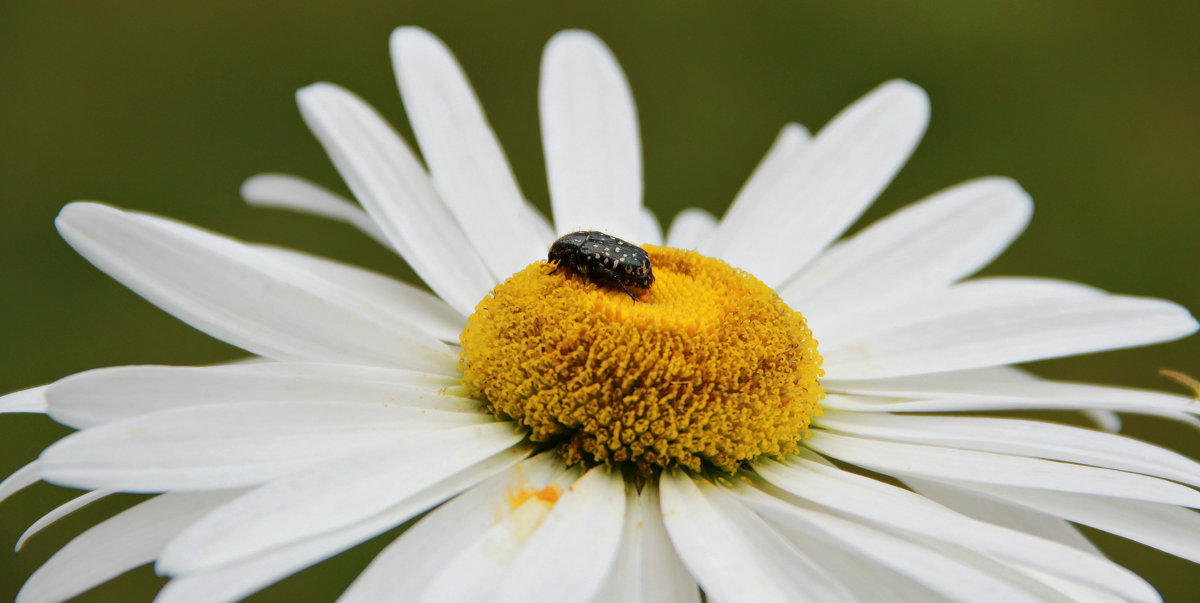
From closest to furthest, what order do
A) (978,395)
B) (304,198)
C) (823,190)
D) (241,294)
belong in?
(241,294)
(978,395)
(304,198)
(823,190)

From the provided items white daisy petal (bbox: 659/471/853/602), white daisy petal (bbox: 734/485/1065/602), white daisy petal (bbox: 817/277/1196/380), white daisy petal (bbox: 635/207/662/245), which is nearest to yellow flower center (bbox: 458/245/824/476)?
white daisy petal (bbox: 659/471/853/602)

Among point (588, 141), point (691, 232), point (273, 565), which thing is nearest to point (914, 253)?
point (691, 232)

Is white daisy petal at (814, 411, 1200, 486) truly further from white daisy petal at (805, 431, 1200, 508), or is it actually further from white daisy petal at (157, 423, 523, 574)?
white daisy petal at (157, 423, 523, 574)

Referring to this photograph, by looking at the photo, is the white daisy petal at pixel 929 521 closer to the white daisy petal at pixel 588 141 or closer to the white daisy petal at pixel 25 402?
the white daisy petal at pixel 588 141

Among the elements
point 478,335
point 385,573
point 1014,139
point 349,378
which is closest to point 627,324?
point 478,335

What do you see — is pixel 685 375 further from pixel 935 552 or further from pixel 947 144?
pixel 947 144

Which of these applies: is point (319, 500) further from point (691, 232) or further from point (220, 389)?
point (691, 232)
